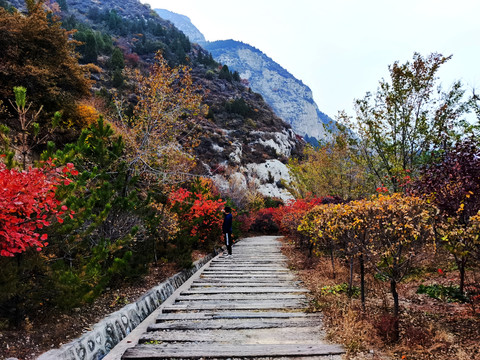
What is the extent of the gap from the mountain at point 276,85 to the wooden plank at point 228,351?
14194cm

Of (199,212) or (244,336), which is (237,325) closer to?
(244,336)

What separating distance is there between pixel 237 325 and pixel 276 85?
6631 inches

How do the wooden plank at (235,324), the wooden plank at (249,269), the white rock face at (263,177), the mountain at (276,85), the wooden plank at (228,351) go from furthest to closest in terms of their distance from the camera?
1. the mountain at (276,85)
2. the white rock face at (263,177)
3. the wooden plank at (249,269)
4. the wooden plank at (235,324)
5. the wooden plank at (228,351)

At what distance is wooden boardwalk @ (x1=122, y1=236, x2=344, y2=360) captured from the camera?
11.2ft

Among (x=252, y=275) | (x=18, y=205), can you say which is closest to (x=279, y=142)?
(x=252, y=275)

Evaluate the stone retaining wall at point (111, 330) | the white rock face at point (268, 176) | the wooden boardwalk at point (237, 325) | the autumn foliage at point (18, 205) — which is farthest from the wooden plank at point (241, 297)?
the white rock face at point (268, 176)

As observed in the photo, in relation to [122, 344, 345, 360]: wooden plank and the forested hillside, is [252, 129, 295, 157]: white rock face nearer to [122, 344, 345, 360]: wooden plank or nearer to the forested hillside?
the forested hillside

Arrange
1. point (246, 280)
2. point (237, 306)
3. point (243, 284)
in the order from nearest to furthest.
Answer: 1. point (237, 306)
2. point (243, 284)
3. point (246, 280)

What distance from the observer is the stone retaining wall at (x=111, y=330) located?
11.7 ft

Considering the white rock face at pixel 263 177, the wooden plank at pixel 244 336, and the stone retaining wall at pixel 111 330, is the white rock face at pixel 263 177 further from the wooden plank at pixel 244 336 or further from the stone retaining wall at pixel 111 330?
the wooden plank at pixel 244 336

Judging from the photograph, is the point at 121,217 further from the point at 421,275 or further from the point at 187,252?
the point at 421,275

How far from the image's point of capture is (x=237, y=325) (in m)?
4.25

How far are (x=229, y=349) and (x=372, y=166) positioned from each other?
9738 mm

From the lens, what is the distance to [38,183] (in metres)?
3.56
